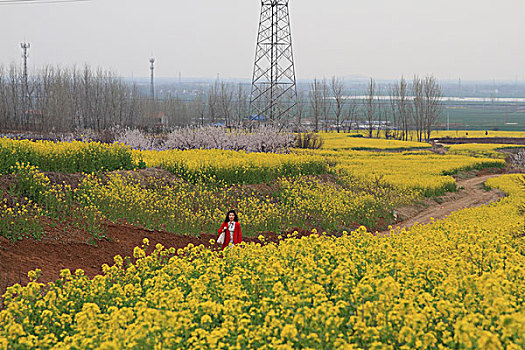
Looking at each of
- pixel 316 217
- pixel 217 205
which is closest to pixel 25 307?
pixel 217 205

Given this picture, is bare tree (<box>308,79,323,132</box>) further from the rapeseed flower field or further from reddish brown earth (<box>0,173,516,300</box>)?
the rapeseed flower field

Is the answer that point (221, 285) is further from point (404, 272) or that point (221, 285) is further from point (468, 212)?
point (468, 212)

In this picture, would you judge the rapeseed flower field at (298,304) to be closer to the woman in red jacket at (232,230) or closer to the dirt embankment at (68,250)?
the dirt embankment at (68,250)

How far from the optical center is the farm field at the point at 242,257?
16.2 feet

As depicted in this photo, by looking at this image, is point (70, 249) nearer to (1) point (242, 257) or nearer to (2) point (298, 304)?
(1) point (242, 257)

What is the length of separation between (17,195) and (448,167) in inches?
1155

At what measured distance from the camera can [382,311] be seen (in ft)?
17.2

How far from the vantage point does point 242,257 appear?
317 inches

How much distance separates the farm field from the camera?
16.2 feet

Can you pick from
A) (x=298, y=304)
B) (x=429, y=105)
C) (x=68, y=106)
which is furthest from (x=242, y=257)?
(x=429, y=105)

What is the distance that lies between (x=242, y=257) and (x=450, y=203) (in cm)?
1980

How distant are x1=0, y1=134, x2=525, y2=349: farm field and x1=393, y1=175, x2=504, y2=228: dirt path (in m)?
0.44

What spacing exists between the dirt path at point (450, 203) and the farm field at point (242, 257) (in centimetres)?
44

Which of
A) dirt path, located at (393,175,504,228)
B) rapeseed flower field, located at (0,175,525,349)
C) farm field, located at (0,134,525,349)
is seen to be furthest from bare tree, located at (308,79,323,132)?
rapeseed flower field, located at (0,175,525,349)
